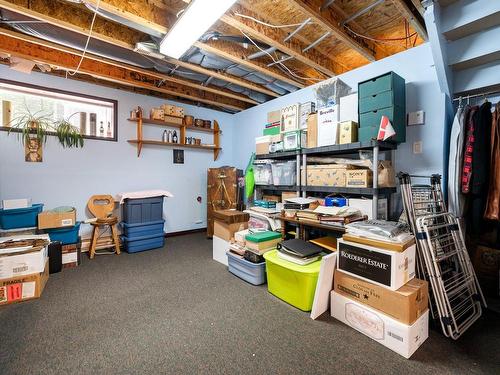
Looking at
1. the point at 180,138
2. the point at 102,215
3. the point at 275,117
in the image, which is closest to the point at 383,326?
the point at 275,117

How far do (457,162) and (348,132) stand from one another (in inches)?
37.3

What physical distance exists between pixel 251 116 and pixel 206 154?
1.20 metres

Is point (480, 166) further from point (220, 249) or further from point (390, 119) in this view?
point (220, 249)

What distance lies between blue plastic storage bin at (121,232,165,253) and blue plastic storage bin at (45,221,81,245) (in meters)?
0.67

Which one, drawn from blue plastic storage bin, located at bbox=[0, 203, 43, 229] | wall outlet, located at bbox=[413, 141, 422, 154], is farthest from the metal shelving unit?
blue plastic storage bin, located at bbox=[0, 203, 43, 229]

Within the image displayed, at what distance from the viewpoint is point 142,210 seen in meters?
3.63

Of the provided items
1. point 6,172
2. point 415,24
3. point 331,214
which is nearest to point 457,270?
point 331,214

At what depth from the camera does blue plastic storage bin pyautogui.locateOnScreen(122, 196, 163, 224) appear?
3.55m

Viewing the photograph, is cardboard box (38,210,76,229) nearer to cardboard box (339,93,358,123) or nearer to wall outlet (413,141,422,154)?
cardboard box (339,93,358,123)

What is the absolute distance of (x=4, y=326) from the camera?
1.77 m

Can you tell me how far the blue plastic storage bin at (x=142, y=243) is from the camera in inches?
139

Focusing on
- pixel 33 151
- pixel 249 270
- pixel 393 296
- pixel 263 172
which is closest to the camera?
pixel 393 296

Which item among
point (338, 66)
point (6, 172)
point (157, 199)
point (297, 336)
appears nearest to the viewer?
point (297, 336)

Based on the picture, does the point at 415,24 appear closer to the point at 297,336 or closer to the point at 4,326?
the point at 297,336
